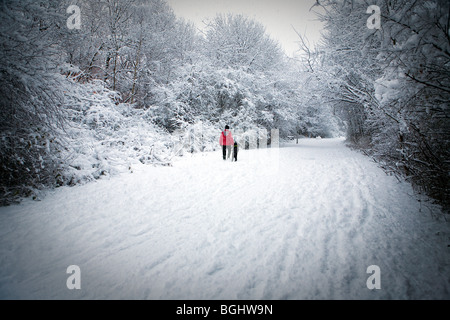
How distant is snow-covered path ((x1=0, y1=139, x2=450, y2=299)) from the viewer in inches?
77.4

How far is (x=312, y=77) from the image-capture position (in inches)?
352

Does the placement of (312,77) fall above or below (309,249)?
above

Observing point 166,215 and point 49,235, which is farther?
point 166,215

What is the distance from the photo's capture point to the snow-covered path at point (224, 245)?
1.97 meters

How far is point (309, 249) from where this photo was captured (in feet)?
8.52

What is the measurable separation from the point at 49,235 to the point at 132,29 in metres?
16.2

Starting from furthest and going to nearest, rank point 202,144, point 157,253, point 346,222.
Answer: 1. point 202,144
2. point 346,222
3. point 157,253

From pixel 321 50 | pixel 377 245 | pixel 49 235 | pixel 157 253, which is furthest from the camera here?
pixel 321 50

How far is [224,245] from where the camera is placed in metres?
2.67

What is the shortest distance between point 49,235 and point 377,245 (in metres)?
5.16
